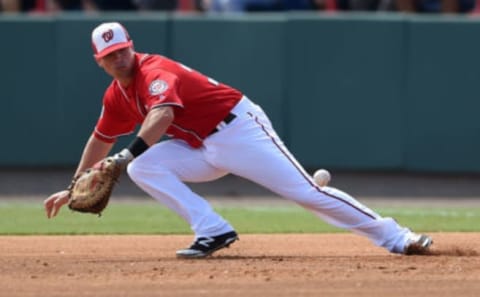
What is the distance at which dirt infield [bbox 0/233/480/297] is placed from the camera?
6887 mm

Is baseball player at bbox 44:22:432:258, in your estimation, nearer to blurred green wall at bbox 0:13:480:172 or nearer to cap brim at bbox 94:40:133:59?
cap brim at bbox 94:40:133:59

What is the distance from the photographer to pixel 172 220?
11.6 meters

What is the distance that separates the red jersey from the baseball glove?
0.43 m

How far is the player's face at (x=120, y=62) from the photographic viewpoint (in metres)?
7.71

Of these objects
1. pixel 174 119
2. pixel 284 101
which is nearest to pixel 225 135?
pixel 174 119

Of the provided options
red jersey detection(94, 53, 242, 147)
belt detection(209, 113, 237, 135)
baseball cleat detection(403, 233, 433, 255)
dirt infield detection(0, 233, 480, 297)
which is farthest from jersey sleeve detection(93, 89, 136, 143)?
baseball cleat detection(403, 233, 433, 255)

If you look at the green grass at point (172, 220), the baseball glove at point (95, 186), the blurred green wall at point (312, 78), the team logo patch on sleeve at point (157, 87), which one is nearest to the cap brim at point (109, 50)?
the team logo patch on sleeve at point (157, 87)

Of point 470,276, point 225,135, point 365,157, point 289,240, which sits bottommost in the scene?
point 365,157

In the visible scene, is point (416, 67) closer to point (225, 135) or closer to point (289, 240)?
point (289, 240)

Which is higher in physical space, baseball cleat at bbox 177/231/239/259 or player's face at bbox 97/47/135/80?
player's face at bbox 97/47/135/80

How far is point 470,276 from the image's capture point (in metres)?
7.35

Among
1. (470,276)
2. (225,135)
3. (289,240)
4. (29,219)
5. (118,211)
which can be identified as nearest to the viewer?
(470,276)

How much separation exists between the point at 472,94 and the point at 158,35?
3750mm

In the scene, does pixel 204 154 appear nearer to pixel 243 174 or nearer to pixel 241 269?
pixel 243 174
